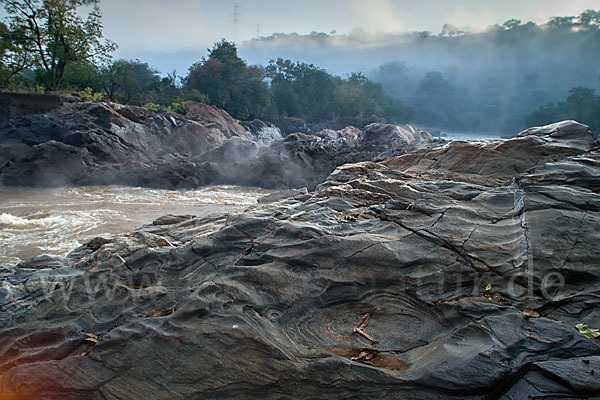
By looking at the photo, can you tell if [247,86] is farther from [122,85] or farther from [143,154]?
[143,154]

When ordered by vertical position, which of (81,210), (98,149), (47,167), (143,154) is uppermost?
(98,149)

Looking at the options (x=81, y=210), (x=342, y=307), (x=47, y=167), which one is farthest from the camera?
(x=47, y=167)

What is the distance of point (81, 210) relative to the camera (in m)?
9.68

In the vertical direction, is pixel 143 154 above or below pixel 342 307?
above

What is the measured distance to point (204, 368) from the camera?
219 centimetres

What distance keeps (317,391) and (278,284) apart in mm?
902

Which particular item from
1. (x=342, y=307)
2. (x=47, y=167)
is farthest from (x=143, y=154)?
(x=342, y=307)

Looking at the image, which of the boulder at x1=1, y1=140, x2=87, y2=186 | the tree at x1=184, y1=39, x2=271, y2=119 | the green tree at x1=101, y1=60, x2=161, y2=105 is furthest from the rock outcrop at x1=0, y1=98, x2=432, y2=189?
the tree at x1=184, y1=39, x2=271, y2=119

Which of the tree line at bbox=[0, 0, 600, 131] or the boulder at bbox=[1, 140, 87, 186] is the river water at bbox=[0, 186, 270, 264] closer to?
the boulder at bbox=[1, 140, 87, 186]

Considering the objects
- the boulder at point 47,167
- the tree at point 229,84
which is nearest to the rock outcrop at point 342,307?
the boulder at point 47,167

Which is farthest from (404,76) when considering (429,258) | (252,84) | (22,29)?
(429,258)

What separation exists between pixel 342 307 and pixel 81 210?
9.47 m

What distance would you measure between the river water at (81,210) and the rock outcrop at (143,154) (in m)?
0.71

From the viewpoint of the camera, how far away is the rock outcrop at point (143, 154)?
42.2 feet
